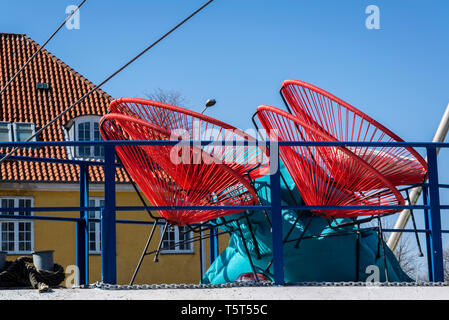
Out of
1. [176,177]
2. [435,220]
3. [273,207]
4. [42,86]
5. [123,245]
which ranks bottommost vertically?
[123,245]

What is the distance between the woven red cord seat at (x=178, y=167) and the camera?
7.07 metres

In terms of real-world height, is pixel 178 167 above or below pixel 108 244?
above

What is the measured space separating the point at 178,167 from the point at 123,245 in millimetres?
18889

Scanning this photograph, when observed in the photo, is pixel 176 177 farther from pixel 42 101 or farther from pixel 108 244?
pixel 42 101

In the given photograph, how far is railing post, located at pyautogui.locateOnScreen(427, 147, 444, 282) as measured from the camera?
6.86 metres

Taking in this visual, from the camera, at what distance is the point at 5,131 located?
85.3 feet

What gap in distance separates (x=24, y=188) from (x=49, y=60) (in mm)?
6752

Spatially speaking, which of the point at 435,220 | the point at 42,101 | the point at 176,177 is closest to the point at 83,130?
the point at 42,101

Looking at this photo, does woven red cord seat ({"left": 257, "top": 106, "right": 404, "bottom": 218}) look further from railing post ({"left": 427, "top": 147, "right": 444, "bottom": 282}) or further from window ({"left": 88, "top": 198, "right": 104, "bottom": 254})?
window ({"left": 88, "top": 198, "right": 104, "bottom": 254})

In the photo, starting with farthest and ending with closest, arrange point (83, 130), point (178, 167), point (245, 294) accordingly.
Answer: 1. point (83, 130)
2. point (178, 167)
3. point (245, 294)

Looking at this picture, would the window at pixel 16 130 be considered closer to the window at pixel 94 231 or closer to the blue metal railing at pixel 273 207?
the window at pixel 94 231

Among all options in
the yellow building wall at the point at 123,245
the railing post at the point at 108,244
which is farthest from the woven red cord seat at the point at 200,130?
the yellow building wall at the point at 123,245

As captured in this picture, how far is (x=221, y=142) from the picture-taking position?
253 inches
